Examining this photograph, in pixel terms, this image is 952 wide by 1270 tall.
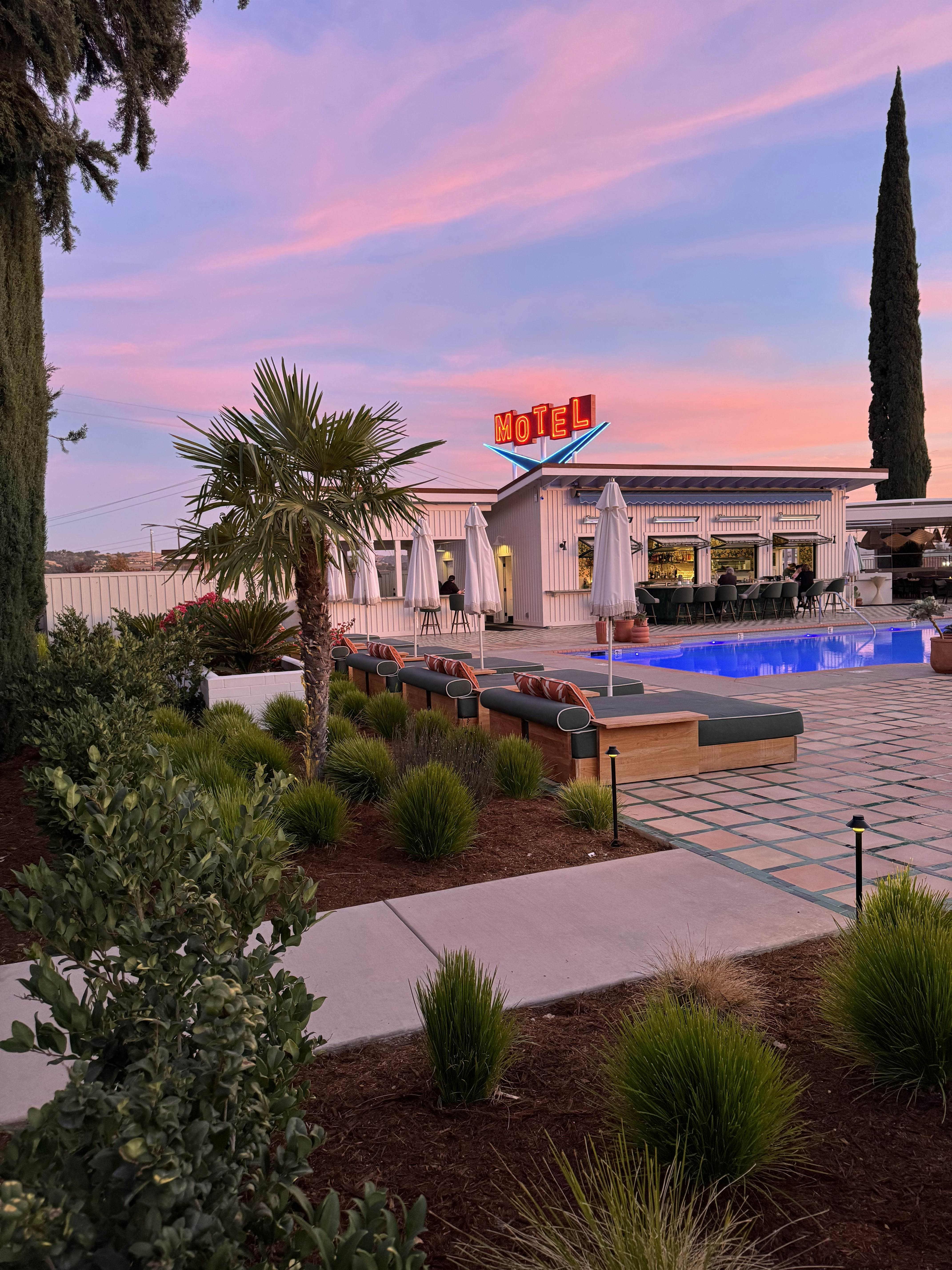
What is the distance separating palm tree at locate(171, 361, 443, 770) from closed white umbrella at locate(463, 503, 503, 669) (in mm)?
4747

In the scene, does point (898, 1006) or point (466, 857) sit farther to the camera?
point (466, 857)

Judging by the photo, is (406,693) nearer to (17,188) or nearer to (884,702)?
(884,702)

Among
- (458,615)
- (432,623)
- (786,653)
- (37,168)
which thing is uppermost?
(37,168)

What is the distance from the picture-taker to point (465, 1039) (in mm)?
2352

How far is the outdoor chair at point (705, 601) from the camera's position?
21.8 meters

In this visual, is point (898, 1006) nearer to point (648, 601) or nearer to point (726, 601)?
point (648, 601)

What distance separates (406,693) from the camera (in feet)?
→ 32.3

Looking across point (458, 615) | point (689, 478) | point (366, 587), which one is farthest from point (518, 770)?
point (689, 478)

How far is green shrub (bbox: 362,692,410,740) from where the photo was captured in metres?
7.92

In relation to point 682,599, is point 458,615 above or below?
below

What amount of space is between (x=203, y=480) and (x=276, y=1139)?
507 cm

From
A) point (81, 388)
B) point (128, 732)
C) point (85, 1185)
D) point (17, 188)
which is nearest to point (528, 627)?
point (81, 388)

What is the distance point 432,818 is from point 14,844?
2.70 meters

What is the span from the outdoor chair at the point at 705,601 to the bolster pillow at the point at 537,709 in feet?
49.5
